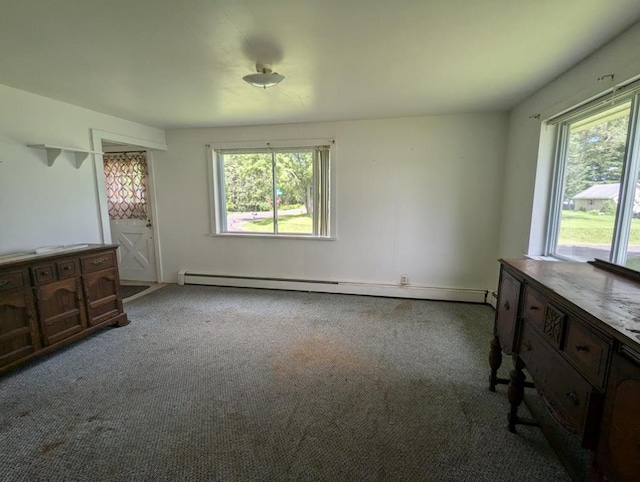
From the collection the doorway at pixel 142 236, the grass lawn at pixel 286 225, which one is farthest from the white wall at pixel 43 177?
the grass lawn at pixel 286 225

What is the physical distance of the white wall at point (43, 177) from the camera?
2650 mm

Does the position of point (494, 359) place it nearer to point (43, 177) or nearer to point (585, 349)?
point (585, 349)

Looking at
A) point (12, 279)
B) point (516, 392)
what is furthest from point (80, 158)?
point (516, 392)

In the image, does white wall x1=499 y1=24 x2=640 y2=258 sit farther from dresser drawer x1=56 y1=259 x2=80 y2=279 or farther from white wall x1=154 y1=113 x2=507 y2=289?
dresser drawer x1=56 y1=259 x2=80 y2=279

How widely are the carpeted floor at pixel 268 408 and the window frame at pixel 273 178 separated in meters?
1.46

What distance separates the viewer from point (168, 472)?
4.82 feet

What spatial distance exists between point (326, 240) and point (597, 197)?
2.81 metres

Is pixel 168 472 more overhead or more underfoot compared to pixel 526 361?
more underfoot

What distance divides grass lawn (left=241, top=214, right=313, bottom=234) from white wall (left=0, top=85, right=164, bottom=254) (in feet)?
6.16

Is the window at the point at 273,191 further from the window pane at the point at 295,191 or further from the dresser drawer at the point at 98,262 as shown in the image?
the dresser drawer at the point at 98,262

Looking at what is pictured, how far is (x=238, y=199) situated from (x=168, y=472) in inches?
A: 139

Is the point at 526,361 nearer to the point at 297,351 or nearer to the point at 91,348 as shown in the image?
the point at 297,351

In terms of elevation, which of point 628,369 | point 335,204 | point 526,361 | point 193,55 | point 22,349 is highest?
point 193,55

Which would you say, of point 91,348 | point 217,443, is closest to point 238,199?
point 91,348
